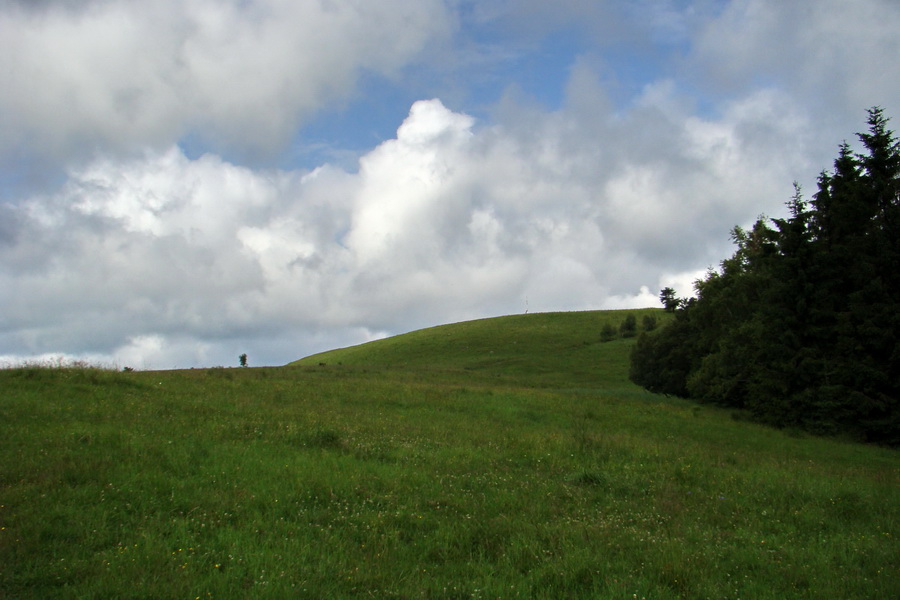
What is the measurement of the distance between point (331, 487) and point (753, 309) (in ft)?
134

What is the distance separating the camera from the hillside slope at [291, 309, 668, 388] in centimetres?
7631

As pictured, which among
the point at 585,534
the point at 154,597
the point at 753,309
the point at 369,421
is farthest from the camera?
the point at 753,309

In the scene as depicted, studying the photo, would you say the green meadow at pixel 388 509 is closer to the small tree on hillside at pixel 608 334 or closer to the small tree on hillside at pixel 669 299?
the small tree on hillside at pixel 669 299

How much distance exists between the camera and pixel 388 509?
29.3 feet

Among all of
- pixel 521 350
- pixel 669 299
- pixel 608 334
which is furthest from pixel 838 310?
pixel 608 334

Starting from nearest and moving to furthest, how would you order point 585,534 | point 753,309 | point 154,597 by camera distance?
1. point 154,597
2. point 585,534
3. point 753,309

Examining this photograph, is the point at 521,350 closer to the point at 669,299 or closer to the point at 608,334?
the point at 608,334

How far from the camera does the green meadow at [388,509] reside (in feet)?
20.8

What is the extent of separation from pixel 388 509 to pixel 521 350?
84853 millimetres

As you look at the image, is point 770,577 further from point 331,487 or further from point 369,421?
point 369,421

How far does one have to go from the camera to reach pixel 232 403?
18.8 meters

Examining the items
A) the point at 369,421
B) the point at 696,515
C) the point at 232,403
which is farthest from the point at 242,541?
the point at 232,403

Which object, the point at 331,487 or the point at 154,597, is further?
the point at 331,487

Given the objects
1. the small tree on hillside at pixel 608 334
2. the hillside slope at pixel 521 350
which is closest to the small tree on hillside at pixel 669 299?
the hillside slope at pixel 521 350
